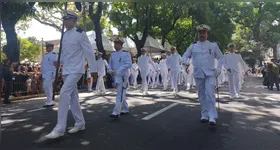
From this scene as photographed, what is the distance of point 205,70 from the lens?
7.84 meters

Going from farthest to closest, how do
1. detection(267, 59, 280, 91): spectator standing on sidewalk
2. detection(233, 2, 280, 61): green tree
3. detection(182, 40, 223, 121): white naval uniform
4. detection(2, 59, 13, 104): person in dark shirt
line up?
detection(233, 2, 280, 61): green tree, detection(267, 59, 280, 91): spectator standing on sidewalk, detection(2, 59, 13, 104): person in dark shirt, detection(182, 40, 223, 121): white naval uniform

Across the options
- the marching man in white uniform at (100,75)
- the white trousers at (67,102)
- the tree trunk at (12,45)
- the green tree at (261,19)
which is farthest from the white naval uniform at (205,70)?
the green tree at (261,19)

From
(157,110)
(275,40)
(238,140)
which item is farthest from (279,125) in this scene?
(275,40)

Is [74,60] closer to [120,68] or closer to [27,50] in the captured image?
[120,68]

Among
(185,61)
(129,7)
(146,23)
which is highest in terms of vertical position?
(129,7)

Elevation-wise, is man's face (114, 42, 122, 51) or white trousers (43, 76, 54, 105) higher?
man's face (114, 42, 122, 51)

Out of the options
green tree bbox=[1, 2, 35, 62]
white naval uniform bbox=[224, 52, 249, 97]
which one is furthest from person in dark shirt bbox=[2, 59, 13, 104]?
white naval uniform bbox=[224, 52, 249, 97]

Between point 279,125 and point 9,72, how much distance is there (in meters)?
9.87

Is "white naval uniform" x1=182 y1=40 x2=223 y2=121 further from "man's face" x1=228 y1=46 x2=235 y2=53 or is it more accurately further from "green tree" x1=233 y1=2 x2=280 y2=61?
"green tree" x1=233 y1=2 x2=280 y2=61

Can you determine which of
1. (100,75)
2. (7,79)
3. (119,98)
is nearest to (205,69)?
(119,98)

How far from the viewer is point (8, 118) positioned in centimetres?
869

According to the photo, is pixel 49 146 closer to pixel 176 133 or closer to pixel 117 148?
pixel 117 148

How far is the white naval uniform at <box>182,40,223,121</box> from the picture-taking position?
7.79 meters

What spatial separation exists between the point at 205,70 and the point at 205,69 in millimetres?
26
